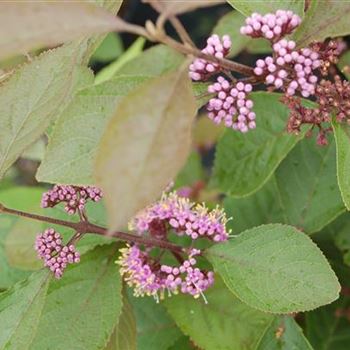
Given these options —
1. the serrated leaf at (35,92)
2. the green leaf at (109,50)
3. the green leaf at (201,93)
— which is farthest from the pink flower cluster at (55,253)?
the green leaf at (109,50)

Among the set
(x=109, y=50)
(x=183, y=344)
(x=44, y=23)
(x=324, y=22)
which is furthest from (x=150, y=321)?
(x=109, y=50)

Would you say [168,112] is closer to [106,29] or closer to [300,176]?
[106,29]

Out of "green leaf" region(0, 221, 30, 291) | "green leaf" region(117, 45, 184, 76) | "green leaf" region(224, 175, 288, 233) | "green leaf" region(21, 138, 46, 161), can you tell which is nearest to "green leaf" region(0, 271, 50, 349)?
"green leaf" region(0, 221, 30, 291)

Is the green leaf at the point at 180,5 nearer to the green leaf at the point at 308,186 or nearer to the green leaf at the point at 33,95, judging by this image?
the green leaf at the point at 33,95

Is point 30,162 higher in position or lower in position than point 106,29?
lower

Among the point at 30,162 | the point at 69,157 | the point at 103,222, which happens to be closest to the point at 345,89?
the point at 69,157

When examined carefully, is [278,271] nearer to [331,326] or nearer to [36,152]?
[331,326]
